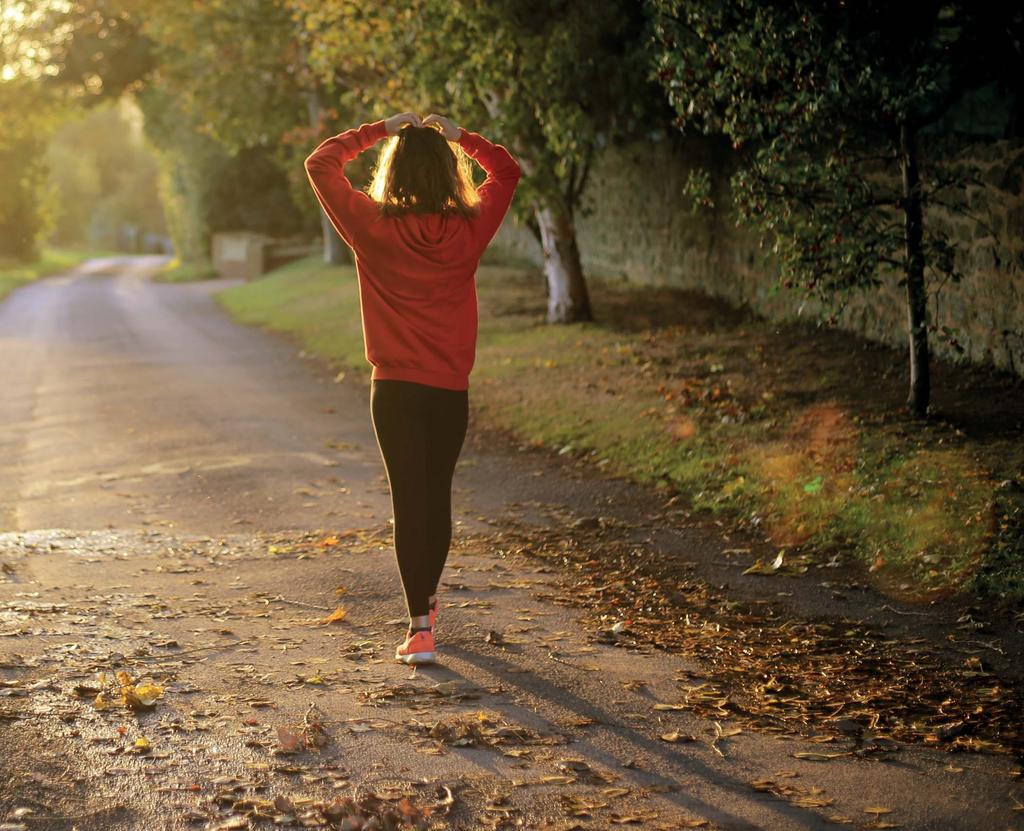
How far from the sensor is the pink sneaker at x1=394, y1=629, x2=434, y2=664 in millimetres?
5707

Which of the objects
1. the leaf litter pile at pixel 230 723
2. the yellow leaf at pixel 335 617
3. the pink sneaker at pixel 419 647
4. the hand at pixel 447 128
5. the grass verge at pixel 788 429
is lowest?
the yellow leaf at pixel 335 617

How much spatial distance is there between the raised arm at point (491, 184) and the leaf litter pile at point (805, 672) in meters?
1.95

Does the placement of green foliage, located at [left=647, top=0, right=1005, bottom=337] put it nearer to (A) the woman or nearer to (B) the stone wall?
(B) the stone wall

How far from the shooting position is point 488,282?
2489 cm

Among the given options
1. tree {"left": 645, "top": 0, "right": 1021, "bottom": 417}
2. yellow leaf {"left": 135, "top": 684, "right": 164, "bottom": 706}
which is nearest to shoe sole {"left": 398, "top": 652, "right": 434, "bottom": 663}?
yellow leaf {"left": 135, "top": 684, "right": 164, "bottom": 706}

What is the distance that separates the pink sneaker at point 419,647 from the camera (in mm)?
5707

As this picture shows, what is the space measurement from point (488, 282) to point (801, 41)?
15584 millimetres

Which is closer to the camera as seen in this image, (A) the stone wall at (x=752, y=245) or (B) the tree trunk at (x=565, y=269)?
(A) the stone wall at (x=752, y=245)

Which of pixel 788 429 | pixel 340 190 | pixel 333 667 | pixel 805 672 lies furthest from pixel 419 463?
pixel 788 429

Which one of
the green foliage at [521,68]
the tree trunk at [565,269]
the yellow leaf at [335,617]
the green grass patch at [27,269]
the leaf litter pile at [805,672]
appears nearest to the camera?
the leaf litter pile at [805,672]

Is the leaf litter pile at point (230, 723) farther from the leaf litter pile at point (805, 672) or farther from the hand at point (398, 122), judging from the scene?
the hand at point (398, 122)

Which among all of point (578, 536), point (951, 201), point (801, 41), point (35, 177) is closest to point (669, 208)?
point (951, 201)

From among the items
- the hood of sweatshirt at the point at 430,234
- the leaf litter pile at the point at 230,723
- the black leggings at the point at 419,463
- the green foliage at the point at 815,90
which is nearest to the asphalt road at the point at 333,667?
the leaf litter pile at the point at 230,723

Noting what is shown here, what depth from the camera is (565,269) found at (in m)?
18.1
